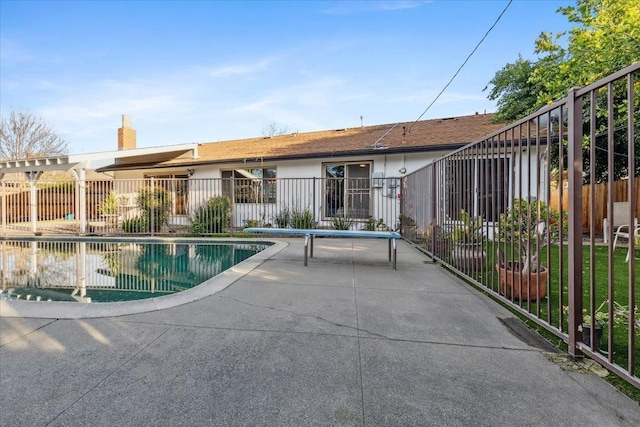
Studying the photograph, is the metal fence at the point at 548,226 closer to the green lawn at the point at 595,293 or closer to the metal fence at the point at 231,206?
the green lawn at the point at 595,293

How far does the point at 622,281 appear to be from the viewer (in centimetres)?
442

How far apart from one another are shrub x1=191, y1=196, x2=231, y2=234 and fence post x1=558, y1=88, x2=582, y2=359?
33.9ft

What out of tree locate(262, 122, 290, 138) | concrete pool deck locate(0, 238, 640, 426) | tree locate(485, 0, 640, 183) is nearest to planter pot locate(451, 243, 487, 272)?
concrete pool deck locate(0, 238, 640, 426)

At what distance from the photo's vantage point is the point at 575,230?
2.25 meters

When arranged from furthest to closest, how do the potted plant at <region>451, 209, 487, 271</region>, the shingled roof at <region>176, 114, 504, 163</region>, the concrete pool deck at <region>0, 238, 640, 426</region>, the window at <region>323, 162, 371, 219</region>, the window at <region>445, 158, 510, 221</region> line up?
the window at <region>323, 162, 371, 219</region>, the shingled roof at <region>176, 114, 504, 163</region>, the potted plant at <region>451, 209, 487, 271</region>, the window at <region>445, 158, 510, 221</region>, the concrete pool deck at <region>0, 238, 640, 426</region>

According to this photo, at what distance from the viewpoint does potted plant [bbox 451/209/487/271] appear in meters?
4.26

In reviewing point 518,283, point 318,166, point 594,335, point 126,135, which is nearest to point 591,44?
point 518,283

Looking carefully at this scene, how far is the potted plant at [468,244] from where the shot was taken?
4.26 m

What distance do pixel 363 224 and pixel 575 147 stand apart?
8.71 metres

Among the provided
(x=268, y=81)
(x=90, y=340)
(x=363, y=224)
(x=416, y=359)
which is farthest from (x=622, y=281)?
(x=268, y=81)

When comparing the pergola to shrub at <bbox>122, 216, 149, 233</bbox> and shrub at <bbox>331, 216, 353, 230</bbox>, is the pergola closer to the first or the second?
shrub at <bbox>122, 216, 149, 233</bbox>

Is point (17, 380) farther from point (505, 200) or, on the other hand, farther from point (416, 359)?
point (505, 200)

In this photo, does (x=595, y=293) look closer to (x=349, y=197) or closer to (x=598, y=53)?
(x=598, y=53)

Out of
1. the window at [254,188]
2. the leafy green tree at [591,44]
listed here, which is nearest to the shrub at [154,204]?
the window at [254,188]
